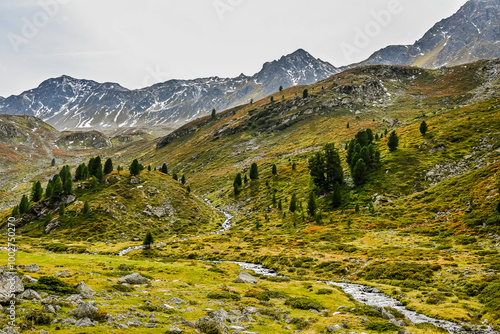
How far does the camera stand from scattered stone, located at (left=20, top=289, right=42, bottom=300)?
743 inches

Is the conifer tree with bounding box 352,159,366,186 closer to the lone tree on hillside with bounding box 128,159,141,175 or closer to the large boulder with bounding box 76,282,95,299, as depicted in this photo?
the lone tree on hillside with bounding box 128,159,141,175

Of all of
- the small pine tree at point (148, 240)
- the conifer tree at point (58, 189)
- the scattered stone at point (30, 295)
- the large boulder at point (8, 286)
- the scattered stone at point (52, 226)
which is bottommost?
the small pine tree at point (148, 240)

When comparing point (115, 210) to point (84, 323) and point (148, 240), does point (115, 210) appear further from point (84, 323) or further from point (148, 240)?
point (84, 323)

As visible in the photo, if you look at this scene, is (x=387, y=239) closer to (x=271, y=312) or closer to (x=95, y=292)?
(x=271, y=312)

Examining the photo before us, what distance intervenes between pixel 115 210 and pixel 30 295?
74737 millimetres

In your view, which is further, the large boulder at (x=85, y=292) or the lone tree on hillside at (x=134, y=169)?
the lone tree on hillside at (x=134, y=169)

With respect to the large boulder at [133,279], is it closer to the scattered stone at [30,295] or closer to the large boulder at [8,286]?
the scattered stone at [30,295]

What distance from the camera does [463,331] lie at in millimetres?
21953

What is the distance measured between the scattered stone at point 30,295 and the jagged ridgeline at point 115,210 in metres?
61.7

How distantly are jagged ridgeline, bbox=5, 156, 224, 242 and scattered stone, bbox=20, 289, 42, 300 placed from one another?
6166cm

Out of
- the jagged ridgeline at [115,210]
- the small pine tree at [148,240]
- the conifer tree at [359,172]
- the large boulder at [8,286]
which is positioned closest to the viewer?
the large boulder at [8,286]

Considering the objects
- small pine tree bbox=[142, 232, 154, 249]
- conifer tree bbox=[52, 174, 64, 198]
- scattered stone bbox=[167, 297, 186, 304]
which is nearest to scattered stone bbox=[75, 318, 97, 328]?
scattered stone bbox=[167, 297, 186, 304]

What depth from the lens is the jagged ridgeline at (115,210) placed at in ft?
267

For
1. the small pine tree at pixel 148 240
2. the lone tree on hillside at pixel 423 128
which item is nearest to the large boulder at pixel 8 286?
the small pine tree at pixel 148 240
